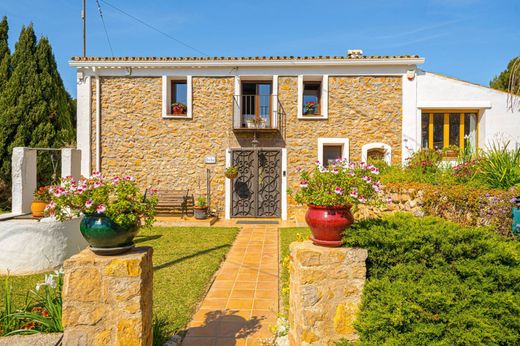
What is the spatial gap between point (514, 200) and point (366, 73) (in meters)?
6.64

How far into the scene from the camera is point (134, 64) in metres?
9.52

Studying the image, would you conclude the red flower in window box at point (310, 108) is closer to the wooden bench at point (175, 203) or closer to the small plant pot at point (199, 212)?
the small plant pot at point (199, 212)

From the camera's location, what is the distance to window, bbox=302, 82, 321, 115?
10.0m

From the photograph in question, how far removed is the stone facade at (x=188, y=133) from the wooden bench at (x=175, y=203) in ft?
0.79

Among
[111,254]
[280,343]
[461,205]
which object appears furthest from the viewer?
[461,205]

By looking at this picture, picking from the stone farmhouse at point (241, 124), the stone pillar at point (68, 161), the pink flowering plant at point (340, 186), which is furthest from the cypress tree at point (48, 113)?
the pink flowering plant at point (340, 186)

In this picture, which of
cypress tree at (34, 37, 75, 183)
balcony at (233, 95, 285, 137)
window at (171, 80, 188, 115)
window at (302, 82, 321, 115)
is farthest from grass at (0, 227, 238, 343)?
cypress tree at (34, 37, 75, 183)

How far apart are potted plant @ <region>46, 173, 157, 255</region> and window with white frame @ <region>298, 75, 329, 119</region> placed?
7.95 metres

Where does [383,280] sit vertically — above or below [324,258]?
below

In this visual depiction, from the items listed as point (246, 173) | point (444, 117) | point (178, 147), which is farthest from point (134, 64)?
point (444, 117)

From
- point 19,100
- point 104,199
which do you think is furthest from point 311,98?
point 19,100

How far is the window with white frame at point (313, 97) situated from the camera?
31.2 ft

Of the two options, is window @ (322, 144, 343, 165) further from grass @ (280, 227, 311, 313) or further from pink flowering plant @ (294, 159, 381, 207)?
pink flowering plant @ (294, 159, 381, 207)

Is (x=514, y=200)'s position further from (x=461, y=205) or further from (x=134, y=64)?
(x=134, y=64)
